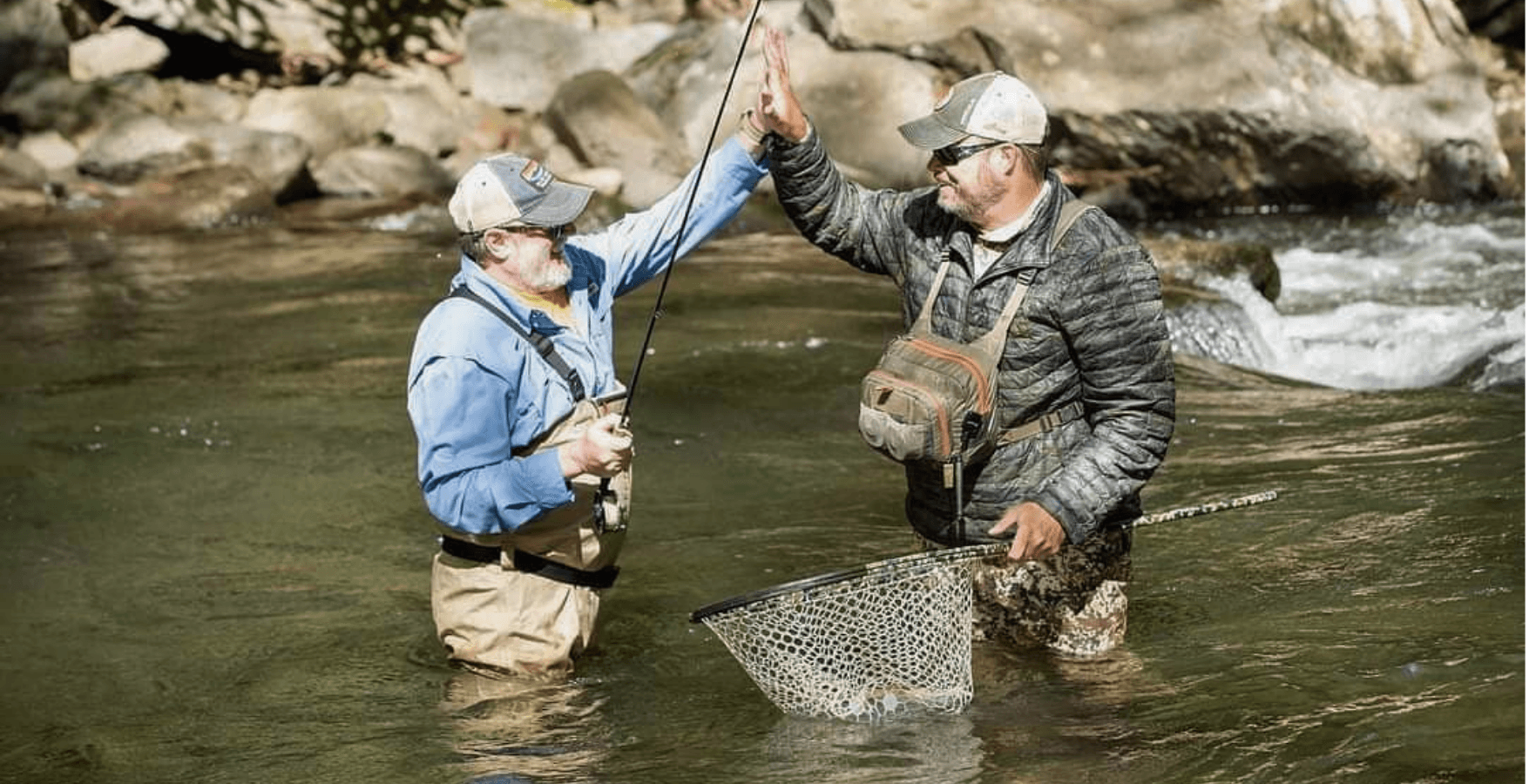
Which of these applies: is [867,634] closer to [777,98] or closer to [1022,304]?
[1022,304]

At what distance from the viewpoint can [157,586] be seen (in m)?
7.45

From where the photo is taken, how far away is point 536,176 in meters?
5.37

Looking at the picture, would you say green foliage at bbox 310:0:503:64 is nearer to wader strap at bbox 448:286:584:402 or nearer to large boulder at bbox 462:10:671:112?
large boulder at bbox 462:10:671:112

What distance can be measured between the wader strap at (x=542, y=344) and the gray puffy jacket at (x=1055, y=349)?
76 centimetres

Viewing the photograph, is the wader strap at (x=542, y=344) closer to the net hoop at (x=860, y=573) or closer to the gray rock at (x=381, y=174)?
the net hoop at (x=860, y=573)

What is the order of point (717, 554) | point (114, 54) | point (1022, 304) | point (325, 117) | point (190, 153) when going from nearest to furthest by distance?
1. point (1022, 304)
2. point (717, 554)
3. point (190, 153)
4. point (325, 117)
5. point (114, 54)

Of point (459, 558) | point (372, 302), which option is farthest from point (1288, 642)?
point (372, 302)

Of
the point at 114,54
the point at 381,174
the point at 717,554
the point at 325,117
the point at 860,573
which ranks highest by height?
the point at 114,54

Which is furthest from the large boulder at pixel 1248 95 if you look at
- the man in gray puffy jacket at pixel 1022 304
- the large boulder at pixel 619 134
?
the man in gray puffy jacket at pixel 1022 304

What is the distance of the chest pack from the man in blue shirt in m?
0.64

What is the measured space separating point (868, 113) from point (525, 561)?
1208 cm

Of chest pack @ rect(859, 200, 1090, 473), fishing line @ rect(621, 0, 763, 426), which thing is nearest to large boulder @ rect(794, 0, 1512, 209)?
fishing line @ rect(621, 0, 763, 426)

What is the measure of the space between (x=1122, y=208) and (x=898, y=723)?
12.2 m

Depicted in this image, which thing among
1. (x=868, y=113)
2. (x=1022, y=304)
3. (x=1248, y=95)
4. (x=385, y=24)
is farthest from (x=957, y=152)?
(x=385, y=24)
